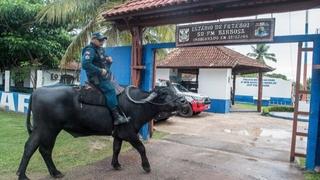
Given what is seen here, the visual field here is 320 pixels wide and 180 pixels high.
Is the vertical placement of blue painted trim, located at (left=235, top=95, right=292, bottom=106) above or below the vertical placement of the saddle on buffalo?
below

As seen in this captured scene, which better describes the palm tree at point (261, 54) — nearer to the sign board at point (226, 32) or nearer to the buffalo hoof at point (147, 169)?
the sign board at point (226, 32)

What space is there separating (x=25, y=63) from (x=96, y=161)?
1389 centimetres

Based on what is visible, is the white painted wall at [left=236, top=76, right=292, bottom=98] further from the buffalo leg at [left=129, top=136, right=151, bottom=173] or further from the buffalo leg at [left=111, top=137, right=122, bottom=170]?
the buffalo leg at [left=129, top=136, right=151, bottom=173]

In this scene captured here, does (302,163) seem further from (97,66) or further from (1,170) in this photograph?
(1,170)

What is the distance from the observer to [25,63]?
19375 millimetres

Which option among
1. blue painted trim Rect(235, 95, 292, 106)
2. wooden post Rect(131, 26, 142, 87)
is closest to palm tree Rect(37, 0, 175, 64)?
wooden post Rect(131, 26, 142, 87)

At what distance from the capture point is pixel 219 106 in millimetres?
20297

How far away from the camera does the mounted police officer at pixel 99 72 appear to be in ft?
19.7

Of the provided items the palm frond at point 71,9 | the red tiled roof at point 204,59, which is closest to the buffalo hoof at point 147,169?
the palm frond at point 71,9

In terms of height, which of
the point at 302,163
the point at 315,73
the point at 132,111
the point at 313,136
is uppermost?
the point at 315,73

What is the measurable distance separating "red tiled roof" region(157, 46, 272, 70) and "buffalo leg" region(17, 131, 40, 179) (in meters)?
15.0

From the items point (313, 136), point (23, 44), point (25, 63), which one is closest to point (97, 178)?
point (313, 136)

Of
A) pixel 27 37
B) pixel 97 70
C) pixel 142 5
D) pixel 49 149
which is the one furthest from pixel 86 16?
pixel 49 149

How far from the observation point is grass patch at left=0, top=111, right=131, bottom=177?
6785mm
